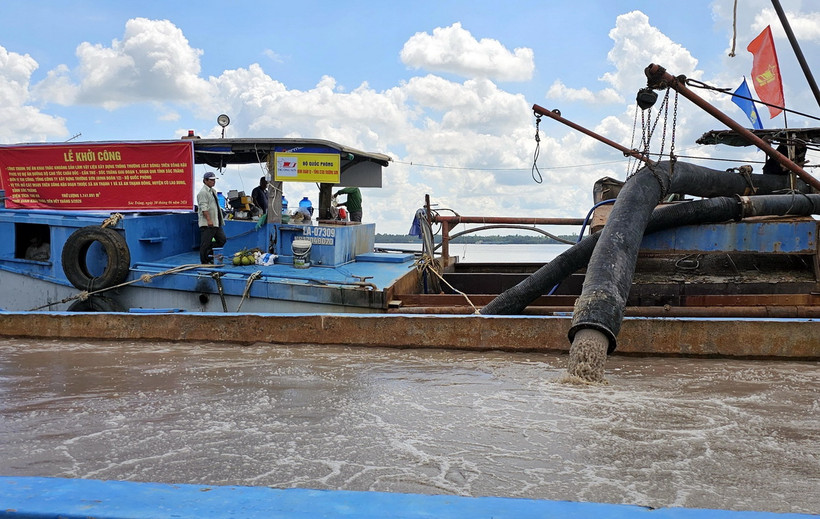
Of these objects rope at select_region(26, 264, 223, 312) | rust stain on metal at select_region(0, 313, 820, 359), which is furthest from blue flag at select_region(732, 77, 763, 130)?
rope at select_region(26, 264, 223, 312)

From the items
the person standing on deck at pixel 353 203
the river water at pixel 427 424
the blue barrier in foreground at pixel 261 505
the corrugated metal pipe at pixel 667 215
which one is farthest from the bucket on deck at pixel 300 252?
the blue barrier in foreground at pixel 261 505

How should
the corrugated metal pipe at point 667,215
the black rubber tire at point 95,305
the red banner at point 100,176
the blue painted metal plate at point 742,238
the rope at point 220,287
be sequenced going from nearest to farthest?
the corrugated metal pipe at point 667,215 < the blue painted metal plate at point 742,238 < the rope at point 220,287 < the black rubber tire at point 95,305 < the red banner at point 100,176

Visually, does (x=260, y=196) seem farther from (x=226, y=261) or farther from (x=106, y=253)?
(x=106, y=253)

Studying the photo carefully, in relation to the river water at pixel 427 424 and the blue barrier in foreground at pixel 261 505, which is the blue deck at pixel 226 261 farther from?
the blue barrier in foreground at pixel 261 505

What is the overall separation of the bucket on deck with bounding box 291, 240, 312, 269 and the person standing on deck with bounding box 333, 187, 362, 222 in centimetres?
204

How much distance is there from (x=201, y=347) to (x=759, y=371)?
4681 mm

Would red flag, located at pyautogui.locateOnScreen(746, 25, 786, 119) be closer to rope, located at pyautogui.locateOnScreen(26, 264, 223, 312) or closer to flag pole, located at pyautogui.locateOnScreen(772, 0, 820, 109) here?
flag pole, located at pyautogui.locateOnScreen(772, 0, 820, 109)

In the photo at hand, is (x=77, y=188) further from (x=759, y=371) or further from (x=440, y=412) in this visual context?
(x=759, y=371)

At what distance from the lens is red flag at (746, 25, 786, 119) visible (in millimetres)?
11273

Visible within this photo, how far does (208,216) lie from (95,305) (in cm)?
212

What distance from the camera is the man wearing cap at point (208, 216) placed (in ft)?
35.4

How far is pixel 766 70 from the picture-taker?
451 inches

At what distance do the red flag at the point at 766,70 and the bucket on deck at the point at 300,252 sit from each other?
7618mm

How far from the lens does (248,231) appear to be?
37.5 ft
